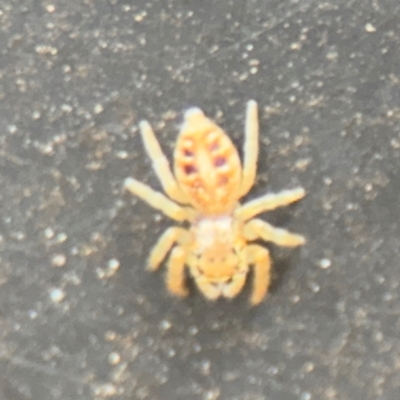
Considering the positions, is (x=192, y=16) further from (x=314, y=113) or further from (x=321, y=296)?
(x=321, y=296)

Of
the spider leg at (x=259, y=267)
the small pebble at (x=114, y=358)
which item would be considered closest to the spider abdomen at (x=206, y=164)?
the spider leg at (x=259, y=267)

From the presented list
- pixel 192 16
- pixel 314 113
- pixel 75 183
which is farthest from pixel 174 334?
pixel 192 16

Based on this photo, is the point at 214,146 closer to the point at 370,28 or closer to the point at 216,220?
the point at 216,220

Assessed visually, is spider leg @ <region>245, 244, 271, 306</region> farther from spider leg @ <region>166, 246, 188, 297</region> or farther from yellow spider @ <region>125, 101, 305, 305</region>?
Result: spider leg @ <region>166, 246, 188, 297</region>

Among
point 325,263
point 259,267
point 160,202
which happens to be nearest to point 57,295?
point 160,202

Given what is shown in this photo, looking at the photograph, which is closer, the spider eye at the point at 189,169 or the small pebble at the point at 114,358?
the spider eye at the point at 189,169

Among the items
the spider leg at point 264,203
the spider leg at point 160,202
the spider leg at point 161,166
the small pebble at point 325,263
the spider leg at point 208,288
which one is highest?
the spider leg at point 161,166

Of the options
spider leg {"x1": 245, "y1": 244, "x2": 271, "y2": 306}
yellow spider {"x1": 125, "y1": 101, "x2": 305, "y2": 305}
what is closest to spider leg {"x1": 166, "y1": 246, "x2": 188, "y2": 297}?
yellow spider {"x1": 125, "y1": 101, "x2": 305, "y2": 305}

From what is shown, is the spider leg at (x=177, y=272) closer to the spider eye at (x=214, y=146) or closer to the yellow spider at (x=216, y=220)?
the yellow spider at (x=216, y=220)
